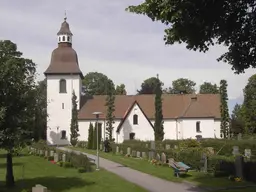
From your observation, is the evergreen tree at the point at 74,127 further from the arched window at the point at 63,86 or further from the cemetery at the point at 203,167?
the cemetery at the point at 203,167

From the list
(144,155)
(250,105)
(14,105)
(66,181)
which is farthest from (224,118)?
(14,105)

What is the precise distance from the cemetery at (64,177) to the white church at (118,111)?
92.4 feet

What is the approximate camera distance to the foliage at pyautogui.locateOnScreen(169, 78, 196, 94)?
98438mm

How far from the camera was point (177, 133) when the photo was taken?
2495 inches

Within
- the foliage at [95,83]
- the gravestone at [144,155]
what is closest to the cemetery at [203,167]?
the gravestone at [144,155]

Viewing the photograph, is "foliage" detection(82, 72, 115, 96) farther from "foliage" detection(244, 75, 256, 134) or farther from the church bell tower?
"foliage" detection(244, 75, 256, 134)

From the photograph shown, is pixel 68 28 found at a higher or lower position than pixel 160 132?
higher

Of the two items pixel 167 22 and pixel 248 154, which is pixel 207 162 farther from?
pixel 167 22

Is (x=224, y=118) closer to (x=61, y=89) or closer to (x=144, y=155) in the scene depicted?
(x=61, y=89)

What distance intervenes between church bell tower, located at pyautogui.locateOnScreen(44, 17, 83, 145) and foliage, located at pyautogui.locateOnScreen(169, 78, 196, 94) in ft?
132

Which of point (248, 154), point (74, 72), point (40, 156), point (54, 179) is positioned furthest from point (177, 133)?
point (54, 179)

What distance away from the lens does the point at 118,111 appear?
2518 inches

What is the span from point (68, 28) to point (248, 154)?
47177 mm

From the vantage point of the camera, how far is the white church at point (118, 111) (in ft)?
197
